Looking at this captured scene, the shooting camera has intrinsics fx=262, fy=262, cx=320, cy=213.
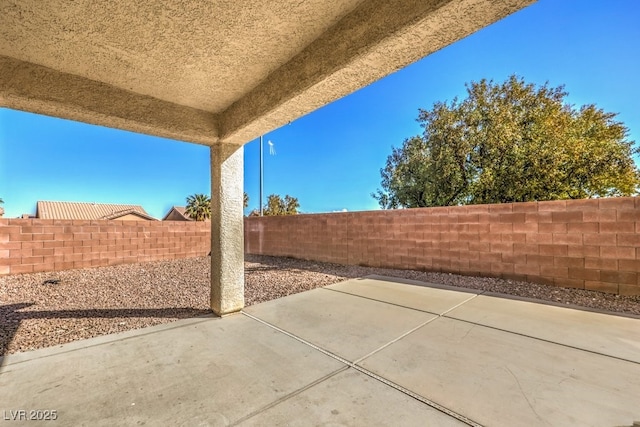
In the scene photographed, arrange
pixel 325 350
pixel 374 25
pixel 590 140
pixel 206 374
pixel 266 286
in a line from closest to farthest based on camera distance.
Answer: pixel 374 25, pixel 206 374, pixel 325 350, pixel 266 286, pixel 590 140

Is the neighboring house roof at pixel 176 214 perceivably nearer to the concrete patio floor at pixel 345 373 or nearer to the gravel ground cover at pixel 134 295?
the gravel ground cover at pixel 134 295

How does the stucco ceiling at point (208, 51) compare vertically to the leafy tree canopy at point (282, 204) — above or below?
below

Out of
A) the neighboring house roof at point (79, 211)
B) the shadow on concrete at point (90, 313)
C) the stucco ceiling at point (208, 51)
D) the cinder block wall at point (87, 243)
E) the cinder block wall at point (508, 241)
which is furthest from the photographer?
the neighboring house roof at point (79, 211)

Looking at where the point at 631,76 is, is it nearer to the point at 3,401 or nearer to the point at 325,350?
the point at 325,350

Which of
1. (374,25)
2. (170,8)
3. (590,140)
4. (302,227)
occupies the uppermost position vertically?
(590,140)

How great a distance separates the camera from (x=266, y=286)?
5.44 m

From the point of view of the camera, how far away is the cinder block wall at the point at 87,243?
597cm

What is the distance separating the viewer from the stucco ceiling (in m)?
1.67

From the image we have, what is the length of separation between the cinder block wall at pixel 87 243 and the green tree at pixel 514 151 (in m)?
9.61

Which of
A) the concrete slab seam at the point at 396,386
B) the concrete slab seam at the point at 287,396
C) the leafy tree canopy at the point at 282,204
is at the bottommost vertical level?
the concrete slab seam at the point at 396,386

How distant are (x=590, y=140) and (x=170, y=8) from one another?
40.9 ft

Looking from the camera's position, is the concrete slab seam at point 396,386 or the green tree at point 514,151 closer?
the concrete slab seam at point 396,386

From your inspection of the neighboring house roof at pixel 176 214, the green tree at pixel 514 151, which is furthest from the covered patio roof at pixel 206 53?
the neighboring house roof at pixel 176 214

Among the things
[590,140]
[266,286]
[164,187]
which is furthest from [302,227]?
[164,187]
